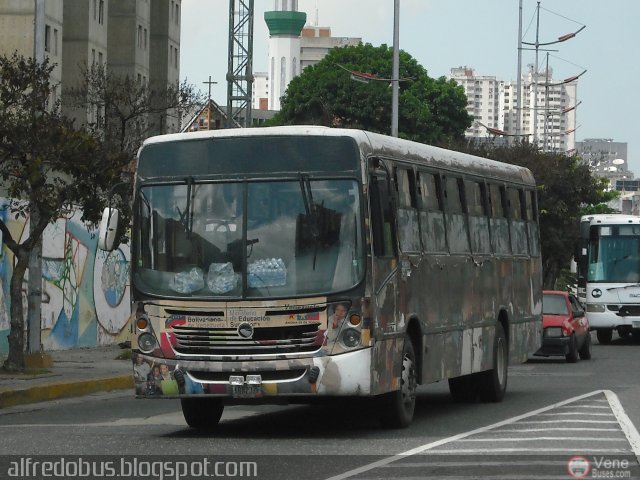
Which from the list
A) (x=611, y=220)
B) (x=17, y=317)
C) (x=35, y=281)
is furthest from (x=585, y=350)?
(x=17, y=317)

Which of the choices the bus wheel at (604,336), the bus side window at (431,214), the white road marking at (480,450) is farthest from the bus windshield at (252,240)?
the bus wheel at (604,336)

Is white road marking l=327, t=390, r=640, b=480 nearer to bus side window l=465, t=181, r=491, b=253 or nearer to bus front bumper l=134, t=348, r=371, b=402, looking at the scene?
bus front bumper l=134, t=348, r=371, b=402

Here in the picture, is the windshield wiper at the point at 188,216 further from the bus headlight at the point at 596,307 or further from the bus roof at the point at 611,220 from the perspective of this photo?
the bus headlight at the point at 596,307

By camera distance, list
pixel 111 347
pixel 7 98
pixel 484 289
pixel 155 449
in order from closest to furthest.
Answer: pixel 155 449 → pixel 484 289 → pixel 7 98 → pixel 111 347

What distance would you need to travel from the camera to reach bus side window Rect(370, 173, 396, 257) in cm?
1507

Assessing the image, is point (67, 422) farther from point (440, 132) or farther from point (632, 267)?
point (440, 132)

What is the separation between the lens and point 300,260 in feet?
48.2

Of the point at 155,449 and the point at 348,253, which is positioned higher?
the point at 348,253

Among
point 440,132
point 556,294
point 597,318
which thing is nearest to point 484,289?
point 556,294

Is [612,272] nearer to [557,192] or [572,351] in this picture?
[572,351]

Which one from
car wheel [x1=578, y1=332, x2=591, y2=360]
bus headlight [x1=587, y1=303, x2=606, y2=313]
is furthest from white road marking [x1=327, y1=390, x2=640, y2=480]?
bus headlight [x1=587, y1=303, x2=606, y2=313]

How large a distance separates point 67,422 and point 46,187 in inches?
260

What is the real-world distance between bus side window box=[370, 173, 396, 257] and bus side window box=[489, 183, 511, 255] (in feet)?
16.3

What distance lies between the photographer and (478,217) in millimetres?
19641
